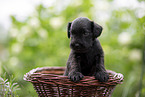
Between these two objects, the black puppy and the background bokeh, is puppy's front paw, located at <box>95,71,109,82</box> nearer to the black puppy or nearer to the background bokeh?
the black puppy

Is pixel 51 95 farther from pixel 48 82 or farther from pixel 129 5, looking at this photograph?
pixel 129 5

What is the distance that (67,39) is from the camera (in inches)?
106

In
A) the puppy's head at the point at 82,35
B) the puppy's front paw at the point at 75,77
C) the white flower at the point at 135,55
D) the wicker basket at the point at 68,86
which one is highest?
the puppy's head at the point at 82,35

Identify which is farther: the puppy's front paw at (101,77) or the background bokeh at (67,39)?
the background bokeh at (67,39)

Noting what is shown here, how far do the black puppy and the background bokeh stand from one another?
117 cm

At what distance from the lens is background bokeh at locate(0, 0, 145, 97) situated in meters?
2.61

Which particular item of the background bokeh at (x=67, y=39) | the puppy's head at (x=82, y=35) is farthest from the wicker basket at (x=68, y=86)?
the background bokeh at (x=67, y=39)

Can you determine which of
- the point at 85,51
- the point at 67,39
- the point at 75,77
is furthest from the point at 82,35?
the point at 67,39

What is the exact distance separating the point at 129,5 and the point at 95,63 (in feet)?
4.87

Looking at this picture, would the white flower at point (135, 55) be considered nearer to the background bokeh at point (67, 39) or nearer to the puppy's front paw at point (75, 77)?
the background bokeh at point (67, 39)

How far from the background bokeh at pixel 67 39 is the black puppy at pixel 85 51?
1.17 m

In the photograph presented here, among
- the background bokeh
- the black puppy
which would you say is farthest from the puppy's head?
the background bokeh

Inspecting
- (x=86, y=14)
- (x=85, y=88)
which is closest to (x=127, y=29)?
(x=86, y=14)

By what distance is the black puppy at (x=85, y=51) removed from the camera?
125cm
